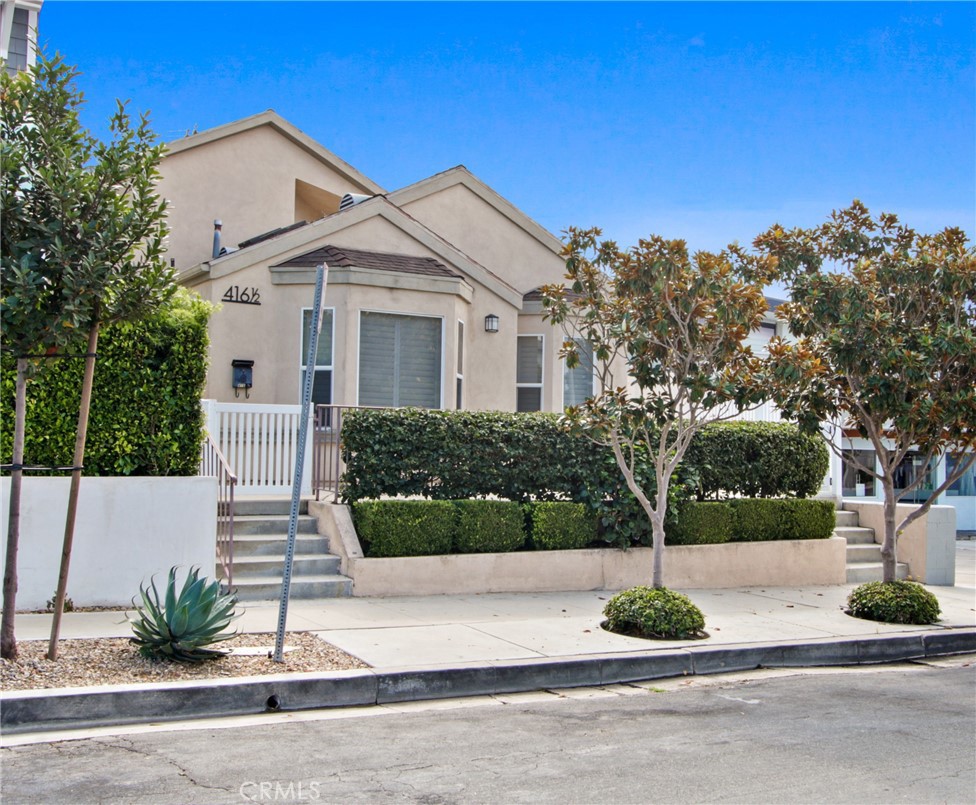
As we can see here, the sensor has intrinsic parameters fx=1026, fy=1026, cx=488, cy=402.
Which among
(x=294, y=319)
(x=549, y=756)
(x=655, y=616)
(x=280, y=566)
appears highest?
(x=294, y=319)

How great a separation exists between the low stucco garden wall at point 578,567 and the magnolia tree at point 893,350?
220 centimetres

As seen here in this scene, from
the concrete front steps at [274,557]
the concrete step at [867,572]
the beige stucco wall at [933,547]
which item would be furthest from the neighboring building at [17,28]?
the beige stucco wall at [933,547]

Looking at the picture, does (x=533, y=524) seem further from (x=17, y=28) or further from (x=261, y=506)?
(x=17, y=28)

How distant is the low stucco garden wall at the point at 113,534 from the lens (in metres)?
9.60

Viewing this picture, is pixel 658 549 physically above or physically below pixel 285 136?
below

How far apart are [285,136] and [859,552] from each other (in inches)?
525

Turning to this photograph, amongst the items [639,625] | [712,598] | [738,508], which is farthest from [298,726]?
[738,508]

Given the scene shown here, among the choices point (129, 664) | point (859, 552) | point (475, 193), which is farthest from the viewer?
point (475, 193)

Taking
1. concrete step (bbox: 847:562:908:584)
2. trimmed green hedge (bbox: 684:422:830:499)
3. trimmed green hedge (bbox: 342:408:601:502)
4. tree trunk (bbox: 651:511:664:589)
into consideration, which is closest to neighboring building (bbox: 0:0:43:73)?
trimmed green hedge (bbox: 342:408:601:502)

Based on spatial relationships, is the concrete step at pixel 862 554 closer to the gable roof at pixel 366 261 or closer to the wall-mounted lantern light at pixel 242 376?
the gable roof at pixel 366 261

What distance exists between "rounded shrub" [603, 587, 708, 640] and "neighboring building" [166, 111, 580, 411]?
6567 millimetres

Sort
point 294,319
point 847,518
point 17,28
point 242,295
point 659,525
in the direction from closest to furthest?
point 659,525 < point 17,28 < point 242,295 < point 294,319 < point 847,518

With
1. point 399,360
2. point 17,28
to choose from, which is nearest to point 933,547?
point 399,360

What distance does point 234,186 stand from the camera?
64.5 ft
